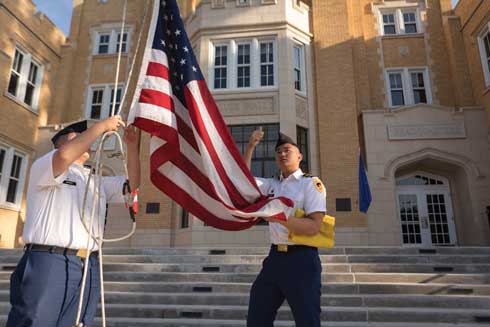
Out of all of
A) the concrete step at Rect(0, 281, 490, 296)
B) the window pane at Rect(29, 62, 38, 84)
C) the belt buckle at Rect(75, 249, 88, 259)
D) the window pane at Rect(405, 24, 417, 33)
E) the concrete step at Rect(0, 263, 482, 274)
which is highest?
the window pane at Rect(405, 24, 417, 33)

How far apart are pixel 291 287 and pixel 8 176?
47.3 ft

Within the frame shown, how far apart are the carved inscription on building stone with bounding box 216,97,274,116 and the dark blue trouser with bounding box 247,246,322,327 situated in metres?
10.7

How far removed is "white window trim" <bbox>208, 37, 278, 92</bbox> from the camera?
1381 centimetres

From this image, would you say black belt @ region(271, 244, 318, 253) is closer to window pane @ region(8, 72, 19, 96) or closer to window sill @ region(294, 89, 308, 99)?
window sill @ region(294, 89, 308, 99)

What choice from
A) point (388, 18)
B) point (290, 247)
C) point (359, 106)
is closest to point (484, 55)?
point (388, 18)

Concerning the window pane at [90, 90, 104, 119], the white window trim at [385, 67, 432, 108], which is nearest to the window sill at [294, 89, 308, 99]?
the white window trim at [385, 67, 432, 108]

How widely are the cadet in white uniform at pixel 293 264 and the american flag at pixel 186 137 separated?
0.33 metres

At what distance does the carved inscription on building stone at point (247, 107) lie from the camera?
1352 cm

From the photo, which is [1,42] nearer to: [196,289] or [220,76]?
[220,76]

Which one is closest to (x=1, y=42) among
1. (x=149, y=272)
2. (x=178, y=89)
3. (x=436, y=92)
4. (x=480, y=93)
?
(x=149, y=272)

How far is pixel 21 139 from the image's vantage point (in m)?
14.5

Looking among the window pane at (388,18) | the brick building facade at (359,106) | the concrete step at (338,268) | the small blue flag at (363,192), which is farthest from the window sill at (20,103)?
the window pane at (388,18)

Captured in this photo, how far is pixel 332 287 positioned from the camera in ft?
21.8

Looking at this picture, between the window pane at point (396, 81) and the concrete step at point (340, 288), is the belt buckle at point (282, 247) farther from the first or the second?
the window pane at point (396, 81)
